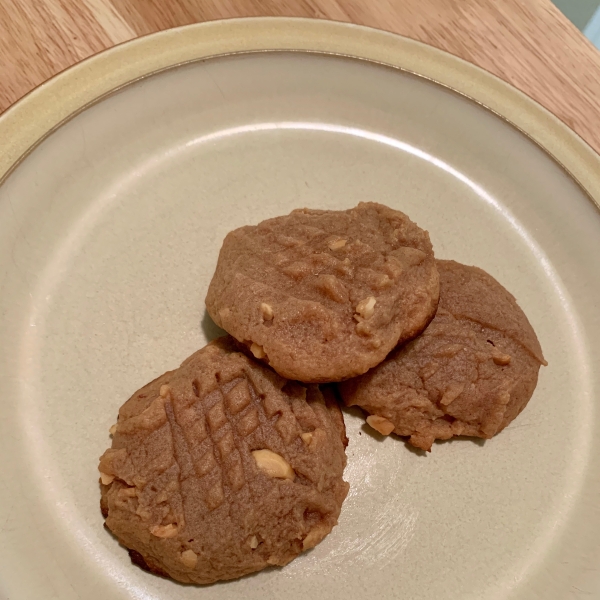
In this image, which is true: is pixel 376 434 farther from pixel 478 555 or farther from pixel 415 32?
pixel 415 32

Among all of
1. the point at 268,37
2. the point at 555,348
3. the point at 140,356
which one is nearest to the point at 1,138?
the point at 140,356

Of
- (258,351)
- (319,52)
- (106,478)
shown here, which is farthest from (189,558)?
(319,52)

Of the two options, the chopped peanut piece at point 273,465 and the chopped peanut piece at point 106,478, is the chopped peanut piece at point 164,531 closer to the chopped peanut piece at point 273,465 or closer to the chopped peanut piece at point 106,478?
the chopped peanut piece at point 106,478

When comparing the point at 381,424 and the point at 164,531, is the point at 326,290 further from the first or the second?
the point at 164,531

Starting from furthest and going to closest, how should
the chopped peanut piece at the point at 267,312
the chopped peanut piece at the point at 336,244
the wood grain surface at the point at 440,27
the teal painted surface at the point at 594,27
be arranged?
the teal painted surface at the point at 594,27
the wood grain surface at the point at 440,27
the chopped peanut piece at the point at 336,244
the chopped peanut piece at the point at 267,312

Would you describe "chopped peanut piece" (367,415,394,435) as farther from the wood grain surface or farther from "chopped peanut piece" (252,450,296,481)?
the wood grain surface

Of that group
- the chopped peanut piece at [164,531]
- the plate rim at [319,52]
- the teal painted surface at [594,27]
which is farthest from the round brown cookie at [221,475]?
the teal painted surface at [594,27]
